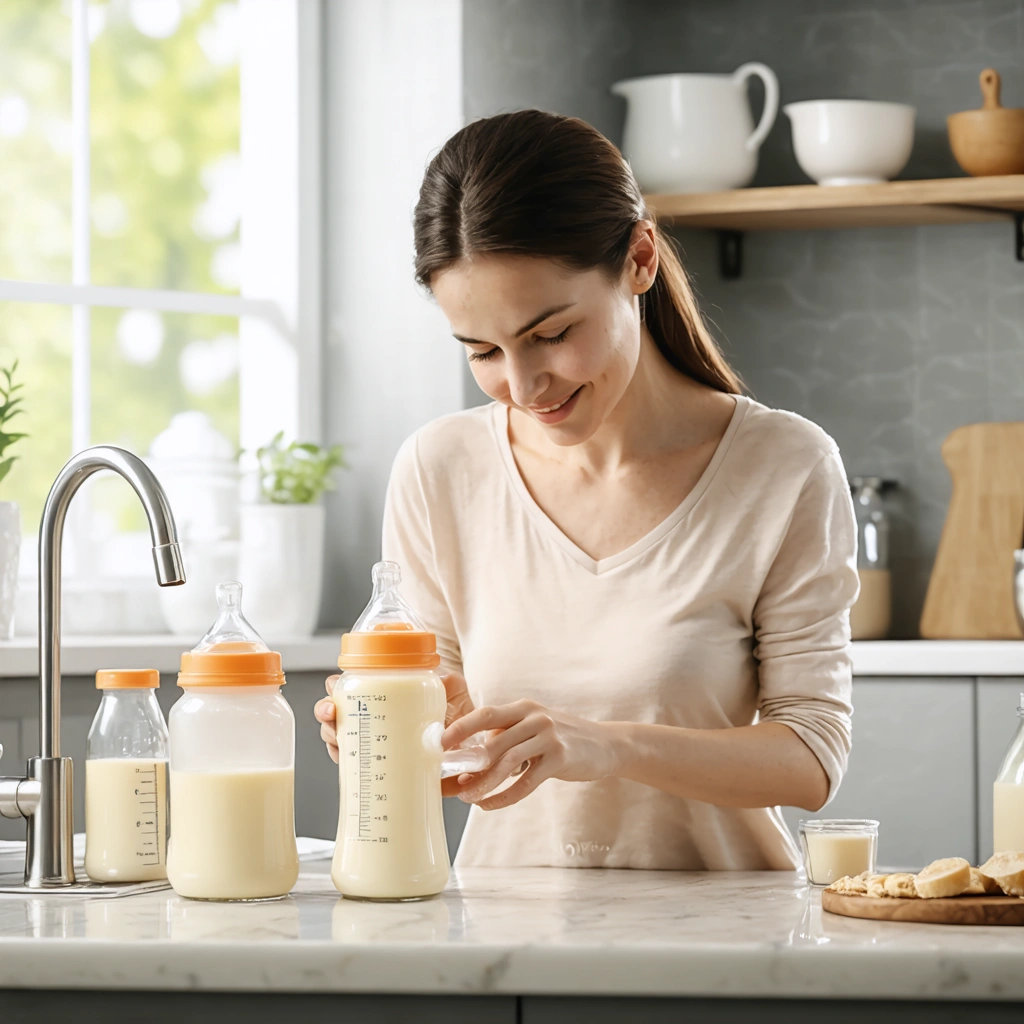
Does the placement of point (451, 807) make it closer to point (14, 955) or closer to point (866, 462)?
point (866, 462)

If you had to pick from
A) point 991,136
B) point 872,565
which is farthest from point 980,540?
point 991,136

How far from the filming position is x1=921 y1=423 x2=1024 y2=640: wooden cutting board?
3.25 m

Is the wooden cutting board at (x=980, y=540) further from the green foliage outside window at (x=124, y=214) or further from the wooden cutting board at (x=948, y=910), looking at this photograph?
the wooden cutting board at (x=948, y=910)

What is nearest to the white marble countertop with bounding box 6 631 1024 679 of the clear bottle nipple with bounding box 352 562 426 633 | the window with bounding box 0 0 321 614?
the window with bounding box 0 0 321 614

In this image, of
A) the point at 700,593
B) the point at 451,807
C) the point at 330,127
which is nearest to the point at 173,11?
the point at 330,127

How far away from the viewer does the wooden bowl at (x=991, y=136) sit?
10.6 ft

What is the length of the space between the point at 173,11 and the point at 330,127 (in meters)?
0.38

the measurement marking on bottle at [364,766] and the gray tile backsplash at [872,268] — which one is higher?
the gray tile backsplash at [872,268]

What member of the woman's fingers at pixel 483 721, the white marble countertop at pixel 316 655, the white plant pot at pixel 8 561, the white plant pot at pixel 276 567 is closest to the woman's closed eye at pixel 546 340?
the woman's fingers at pixel 483 721

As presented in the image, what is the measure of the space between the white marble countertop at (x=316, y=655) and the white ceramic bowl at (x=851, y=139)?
997 millimetres

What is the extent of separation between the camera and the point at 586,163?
1.55m

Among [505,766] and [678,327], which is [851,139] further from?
[505,766]

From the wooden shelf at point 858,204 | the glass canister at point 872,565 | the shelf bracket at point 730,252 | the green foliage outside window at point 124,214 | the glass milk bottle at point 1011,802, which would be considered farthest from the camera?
the shelf bracket at point 730,252

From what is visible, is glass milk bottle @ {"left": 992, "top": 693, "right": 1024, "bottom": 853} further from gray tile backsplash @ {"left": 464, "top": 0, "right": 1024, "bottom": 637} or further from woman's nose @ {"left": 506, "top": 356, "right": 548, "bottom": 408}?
gray tile backsplash @ {"left": 464, "top": 0, "right": 1024, "bottom": 637}
